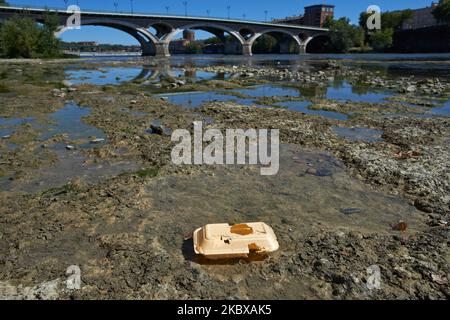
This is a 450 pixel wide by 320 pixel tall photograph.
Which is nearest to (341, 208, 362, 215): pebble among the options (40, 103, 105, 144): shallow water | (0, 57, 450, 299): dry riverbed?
(0, 57, 450, 299): dry riverbed

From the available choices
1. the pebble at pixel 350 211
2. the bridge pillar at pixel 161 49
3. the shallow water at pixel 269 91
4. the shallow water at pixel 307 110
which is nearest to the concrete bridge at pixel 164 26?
the bridge pillar at pixel 161 49

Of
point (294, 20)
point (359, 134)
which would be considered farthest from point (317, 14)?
point (359, 134)

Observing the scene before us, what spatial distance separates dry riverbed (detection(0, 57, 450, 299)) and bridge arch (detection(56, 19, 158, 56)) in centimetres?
7722

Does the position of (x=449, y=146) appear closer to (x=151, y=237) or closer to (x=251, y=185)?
(x=251, y=185)

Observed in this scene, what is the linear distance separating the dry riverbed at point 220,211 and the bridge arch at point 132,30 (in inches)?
3040

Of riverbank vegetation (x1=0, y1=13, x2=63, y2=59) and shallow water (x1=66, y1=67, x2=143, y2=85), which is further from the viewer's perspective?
riverbank vegetation (x1=0, y1=13, x2=63, y2=59)

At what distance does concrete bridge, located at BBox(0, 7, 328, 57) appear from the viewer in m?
77.2

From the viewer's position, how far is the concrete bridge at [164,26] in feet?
253

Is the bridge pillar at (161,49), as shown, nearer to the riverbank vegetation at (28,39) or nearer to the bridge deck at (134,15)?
the bridge deck at (134,15)

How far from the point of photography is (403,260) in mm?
4324

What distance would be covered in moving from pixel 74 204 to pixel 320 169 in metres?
5.47

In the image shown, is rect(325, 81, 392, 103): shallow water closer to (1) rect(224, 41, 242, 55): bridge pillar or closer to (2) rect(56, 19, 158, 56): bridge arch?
(2) rect(56, 19, 158, 56): bridge arch
